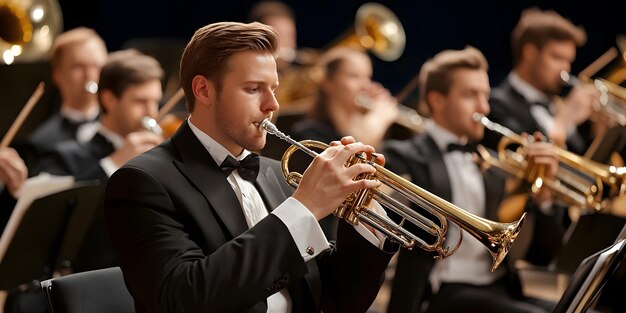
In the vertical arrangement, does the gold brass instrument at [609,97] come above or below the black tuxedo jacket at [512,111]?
above

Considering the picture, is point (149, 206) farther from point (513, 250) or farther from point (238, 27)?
point (513, 250)

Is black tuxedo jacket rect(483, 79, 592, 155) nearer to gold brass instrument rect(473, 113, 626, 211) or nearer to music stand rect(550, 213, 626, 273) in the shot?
gold brass instrument rect(473, 113, 626, 211)

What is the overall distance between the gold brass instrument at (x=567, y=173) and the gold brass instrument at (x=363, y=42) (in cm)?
312

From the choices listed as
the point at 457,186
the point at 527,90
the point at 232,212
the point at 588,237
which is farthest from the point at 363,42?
the point at 232,212

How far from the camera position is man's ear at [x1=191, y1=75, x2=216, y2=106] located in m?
2.37

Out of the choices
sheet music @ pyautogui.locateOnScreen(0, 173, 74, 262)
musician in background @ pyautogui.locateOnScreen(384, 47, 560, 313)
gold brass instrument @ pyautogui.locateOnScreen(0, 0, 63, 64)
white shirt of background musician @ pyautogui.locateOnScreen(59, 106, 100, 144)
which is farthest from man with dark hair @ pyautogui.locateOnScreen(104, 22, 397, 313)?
white shirt of background musician @ pyautogui.locateOnScreen(59, 106, 100, 144)

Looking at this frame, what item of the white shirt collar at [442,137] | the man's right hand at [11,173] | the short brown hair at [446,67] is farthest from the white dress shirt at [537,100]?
the man's right hand at [11,173]

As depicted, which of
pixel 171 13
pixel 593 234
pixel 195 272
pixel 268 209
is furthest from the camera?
pixel 171 13

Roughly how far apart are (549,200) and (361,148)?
7.41ft

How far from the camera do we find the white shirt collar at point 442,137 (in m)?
4.27

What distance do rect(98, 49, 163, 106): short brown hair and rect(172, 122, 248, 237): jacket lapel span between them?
5.78 feet

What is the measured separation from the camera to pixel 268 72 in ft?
7.72

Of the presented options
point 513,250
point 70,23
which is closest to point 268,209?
point 513,250

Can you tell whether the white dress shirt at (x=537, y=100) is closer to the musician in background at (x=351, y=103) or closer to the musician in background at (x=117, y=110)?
the musician in background at (x=351, y=103)
